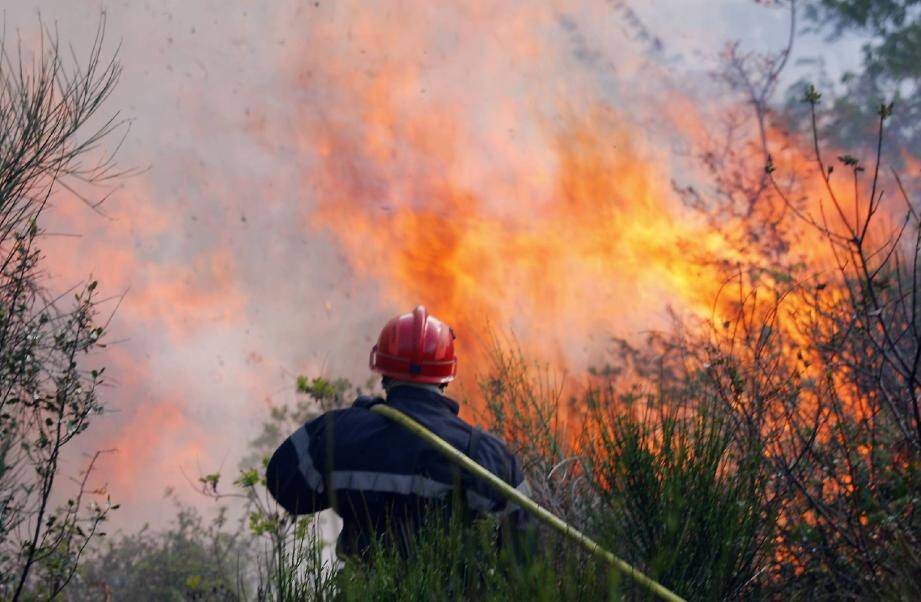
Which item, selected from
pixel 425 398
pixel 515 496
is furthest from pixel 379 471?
pixel 515 496

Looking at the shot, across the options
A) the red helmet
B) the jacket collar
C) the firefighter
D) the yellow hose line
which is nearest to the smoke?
the red helmet

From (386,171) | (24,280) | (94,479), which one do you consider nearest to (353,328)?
(386,171)

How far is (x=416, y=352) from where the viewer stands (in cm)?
495

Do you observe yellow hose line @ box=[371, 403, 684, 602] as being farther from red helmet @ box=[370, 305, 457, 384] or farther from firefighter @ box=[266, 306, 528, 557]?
red helmet @ box=[370, 305, 457, 384]

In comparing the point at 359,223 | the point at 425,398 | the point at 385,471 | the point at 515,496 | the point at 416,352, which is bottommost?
the point at 515,496

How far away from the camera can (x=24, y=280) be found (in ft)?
17.1

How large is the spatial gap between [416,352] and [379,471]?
30.7 inches

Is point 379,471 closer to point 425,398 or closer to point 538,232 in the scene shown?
point 425,398

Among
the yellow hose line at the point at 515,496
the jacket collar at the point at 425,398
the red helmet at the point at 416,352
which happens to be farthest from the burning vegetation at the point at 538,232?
the yellow hose line at the point at 515,496

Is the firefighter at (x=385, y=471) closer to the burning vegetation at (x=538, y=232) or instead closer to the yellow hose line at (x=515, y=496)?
the yellow hose line at (x=515, y=496)

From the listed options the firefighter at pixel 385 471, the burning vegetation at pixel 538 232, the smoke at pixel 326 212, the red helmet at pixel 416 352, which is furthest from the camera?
the smoke at pixel 326 212

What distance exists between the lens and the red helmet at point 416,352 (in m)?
4.91

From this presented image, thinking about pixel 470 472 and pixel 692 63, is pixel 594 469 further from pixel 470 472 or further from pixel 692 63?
pixel 692 63

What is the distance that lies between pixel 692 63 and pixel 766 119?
1541 mm
